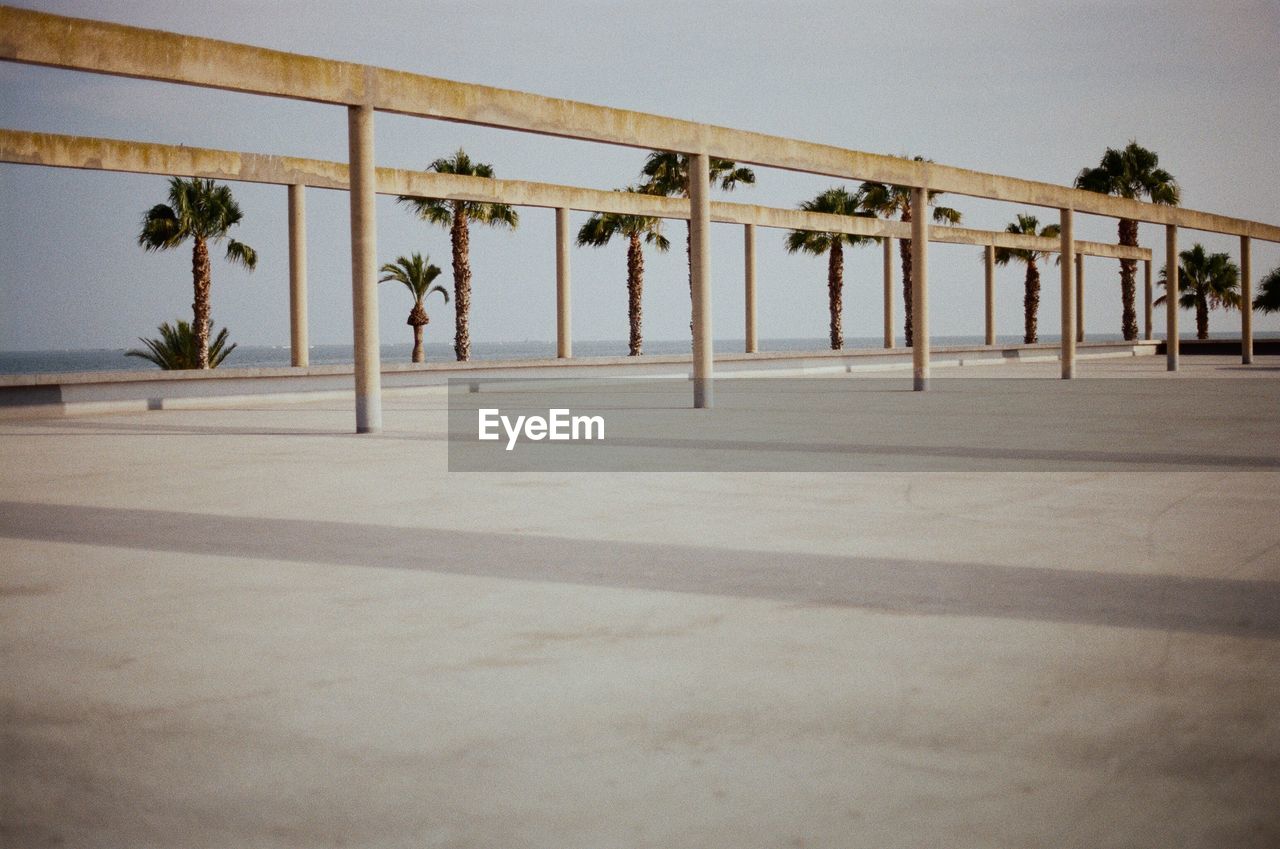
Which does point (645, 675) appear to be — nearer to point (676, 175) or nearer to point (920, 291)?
point (920, 291)

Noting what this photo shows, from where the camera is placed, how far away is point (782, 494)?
29.6ft

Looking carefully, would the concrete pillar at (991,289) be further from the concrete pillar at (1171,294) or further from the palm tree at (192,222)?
the palm tree at (192,222)

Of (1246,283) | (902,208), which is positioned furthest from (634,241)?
(1246,283)

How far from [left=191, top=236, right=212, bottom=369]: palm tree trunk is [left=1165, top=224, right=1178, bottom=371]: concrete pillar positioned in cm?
2787

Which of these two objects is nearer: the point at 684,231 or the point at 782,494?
the point at 782,494

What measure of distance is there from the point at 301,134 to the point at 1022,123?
110 ft

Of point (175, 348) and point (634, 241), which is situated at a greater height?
point (634, 241)

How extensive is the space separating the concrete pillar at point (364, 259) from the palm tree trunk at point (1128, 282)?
4425 centimetres

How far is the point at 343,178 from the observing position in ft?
86.2

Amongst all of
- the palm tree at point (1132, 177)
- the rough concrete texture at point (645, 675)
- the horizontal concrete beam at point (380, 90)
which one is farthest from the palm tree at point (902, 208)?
the rough concrete texture at point (645, 675)

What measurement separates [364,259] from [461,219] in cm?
2020

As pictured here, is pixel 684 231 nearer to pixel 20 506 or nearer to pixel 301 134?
pixel 301 134

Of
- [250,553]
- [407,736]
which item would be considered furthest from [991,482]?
[407,736]

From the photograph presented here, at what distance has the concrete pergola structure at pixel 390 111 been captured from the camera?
1339 cm
